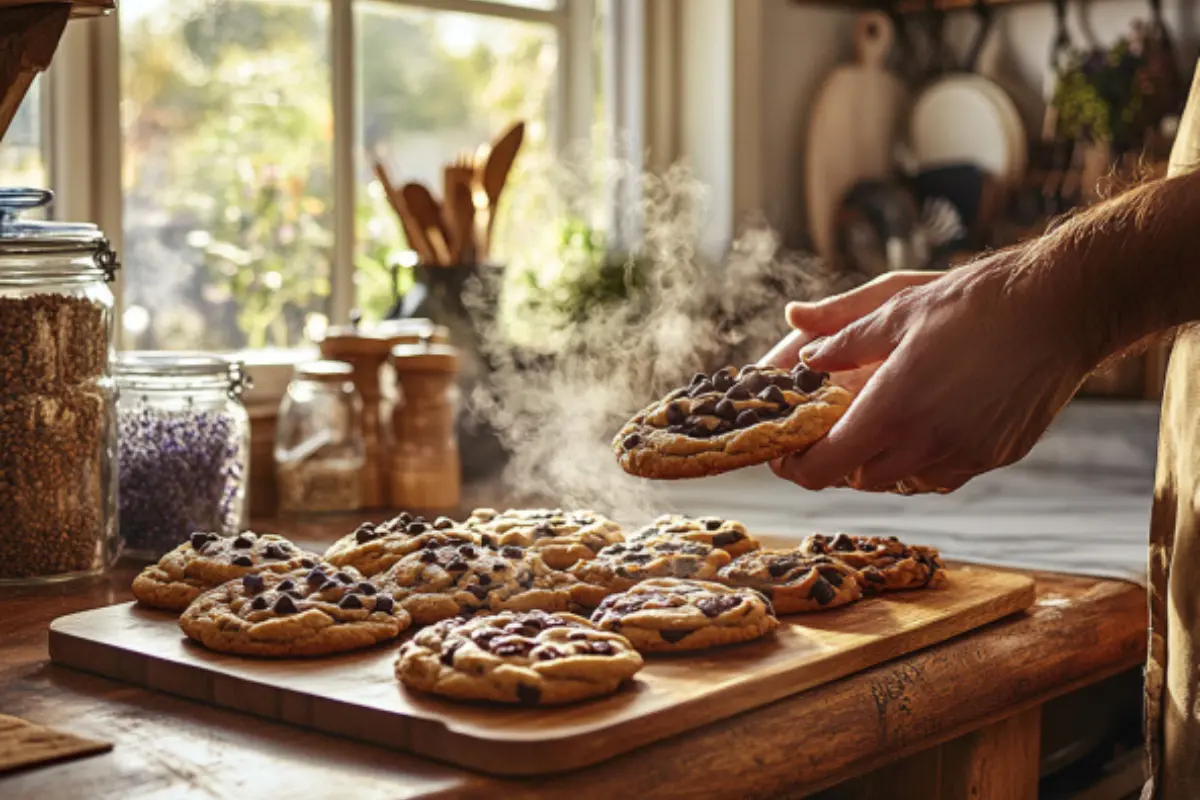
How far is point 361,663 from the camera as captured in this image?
3.90 feet

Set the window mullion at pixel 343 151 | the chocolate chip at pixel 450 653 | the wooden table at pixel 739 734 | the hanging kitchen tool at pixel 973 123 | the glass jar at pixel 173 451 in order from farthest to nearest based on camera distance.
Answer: the hanging kitchen tool at pixel 973 123
the window mullion at pixel 343 151
the glass jar at pixel 173 451
the chocolate chip at pixel 450 653
the wooden table at pixel 739 734

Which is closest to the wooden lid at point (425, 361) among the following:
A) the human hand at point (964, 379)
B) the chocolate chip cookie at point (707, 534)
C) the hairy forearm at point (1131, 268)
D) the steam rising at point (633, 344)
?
the steam rising at point (633, 344)

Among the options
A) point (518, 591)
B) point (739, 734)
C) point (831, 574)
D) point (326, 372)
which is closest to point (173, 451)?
point (326, 372)

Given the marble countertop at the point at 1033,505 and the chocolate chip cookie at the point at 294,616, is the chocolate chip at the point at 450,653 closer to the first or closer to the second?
the chocolate chip cookie at the point at 294,616

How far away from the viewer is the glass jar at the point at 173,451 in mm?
1727

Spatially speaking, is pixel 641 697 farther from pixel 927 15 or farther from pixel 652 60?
pixel 927 15

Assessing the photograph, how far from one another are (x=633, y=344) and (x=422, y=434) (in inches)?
22.2

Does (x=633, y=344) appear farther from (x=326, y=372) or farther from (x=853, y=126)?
(x=853, y=126)

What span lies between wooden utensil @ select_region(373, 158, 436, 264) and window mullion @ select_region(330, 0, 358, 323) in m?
0.11

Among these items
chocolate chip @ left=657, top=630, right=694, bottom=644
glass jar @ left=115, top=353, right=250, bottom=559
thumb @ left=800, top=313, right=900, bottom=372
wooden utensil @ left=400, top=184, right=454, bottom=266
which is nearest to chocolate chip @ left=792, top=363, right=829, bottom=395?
thumb @ left=800, top=313, right=900, bottom=372

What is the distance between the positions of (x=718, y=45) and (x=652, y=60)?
5.0 inches

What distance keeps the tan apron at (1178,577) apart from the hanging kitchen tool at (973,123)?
1.52 m

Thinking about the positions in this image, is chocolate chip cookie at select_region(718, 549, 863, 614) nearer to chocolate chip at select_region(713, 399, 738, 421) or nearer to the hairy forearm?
chocolate chip at select_region(713, 399, 738, 421)

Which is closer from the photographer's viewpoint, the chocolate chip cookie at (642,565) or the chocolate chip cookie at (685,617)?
the chocolate chip cookie at (685,617)
